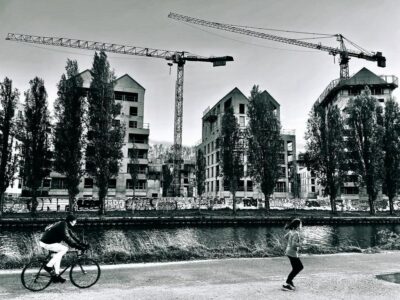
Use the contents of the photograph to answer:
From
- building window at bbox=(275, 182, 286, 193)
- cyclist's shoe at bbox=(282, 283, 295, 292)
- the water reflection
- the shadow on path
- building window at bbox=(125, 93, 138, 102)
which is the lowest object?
Result: the water reflection

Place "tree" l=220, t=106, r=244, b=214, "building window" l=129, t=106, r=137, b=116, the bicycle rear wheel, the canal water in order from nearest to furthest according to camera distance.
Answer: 1. the bicycle rear wheel
2. the canal water
3. "tree" l=220, t=106, r=244, b=214
4. "building window" l=129, t=106, r=137, b=116

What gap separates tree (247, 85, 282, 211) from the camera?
4516cm

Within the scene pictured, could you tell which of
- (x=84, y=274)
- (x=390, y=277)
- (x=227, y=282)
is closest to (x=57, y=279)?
(x=84, y=274)

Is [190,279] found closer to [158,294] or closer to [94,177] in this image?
[158,294]

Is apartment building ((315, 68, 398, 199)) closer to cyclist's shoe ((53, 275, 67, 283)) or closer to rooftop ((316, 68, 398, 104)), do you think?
rooftop ((316, 68, 398, 104))

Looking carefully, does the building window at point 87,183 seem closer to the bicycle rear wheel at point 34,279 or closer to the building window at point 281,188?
the building window at point 281,188

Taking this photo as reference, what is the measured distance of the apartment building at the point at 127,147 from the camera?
186 feet

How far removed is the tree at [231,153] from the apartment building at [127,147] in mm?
15260

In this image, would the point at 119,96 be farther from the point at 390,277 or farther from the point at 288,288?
the point at 288,288

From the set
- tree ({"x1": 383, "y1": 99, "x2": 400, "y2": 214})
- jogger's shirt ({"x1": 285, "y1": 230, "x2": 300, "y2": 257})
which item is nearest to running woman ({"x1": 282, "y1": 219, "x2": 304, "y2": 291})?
jogger's shirt ({"x1": 285, "y1": 230, "x2": 300, "y2": 257})

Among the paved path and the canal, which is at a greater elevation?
the paved path

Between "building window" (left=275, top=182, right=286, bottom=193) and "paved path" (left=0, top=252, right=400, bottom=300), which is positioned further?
"building window" (left=275, top=182, right=286, bottom=193)

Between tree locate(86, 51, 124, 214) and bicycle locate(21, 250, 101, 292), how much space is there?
29796mm

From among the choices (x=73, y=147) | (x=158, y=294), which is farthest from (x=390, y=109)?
(x=158, y=294)
